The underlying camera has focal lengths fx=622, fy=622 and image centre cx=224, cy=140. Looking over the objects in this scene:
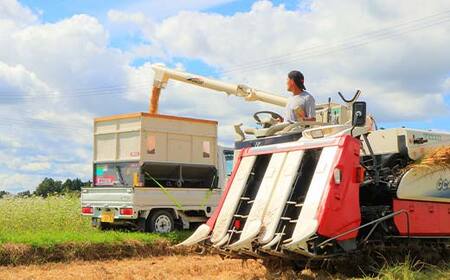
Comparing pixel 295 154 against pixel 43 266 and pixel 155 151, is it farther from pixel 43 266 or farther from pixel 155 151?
pixel 155 151

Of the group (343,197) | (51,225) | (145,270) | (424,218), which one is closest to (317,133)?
(343,197)

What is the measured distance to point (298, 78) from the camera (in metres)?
8.56

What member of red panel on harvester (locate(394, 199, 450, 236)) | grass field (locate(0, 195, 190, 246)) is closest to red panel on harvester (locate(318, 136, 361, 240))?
red panel on harvester (locate(394, 199, 450, 236))

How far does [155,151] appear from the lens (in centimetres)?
1414

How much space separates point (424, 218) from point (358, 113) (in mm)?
1784

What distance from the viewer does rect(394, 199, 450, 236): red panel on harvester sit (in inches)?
308

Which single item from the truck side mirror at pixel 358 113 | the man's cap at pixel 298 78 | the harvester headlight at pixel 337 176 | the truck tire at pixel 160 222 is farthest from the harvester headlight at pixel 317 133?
the truck tire at pixel 160 222

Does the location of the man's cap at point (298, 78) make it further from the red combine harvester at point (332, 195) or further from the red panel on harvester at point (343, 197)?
the red panel on harvester at point (343, 197)

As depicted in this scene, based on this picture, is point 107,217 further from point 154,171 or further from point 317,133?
point 317,133

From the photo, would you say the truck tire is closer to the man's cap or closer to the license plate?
the license plate

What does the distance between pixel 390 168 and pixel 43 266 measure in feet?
19.4

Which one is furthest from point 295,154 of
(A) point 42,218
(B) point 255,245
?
(A) point 42,218

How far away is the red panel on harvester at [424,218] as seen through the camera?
783 centimetres

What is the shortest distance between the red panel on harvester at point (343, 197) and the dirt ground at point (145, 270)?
4.35 feet
